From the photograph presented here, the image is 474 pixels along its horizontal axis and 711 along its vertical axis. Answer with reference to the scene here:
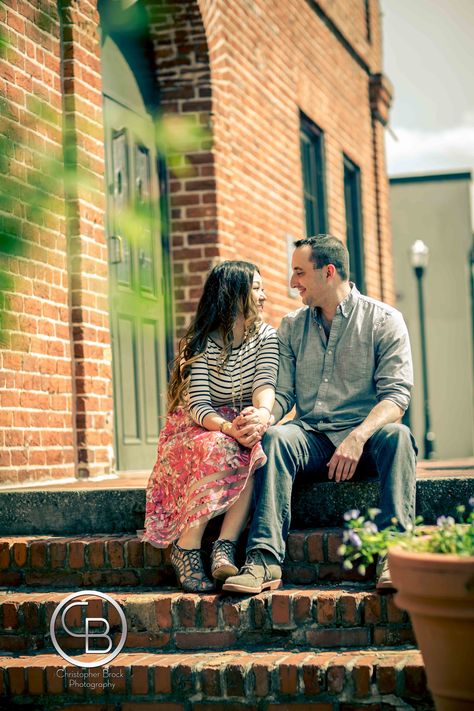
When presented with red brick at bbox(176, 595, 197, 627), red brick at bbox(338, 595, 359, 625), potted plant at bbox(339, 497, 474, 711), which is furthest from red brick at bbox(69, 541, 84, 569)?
potted plant at bbox(339, 497, 474, 711)

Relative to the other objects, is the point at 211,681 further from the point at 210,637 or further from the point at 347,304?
the point at 347,304

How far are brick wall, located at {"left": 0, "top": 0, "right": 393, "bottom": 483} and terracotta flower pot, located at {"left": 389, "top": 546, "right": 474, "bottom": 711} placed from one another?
2080 millimetres

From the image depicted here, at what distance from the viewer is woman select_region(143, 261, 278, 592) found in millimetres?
4176

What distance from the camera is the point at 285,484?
4.17 metres

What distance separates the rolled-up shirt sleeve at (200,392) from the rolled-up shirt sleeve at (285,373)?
31 centimetres

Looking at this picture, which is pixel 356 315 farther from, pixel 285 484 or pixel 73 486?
pixel 73 486

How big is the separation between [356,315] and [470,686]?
1.97 metres

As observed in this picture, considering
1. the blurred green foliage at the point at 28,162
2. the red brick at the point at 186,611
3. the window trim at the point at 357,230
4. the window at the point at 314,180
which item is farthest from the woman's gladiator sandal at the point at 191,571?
the window trim at the point at 357,230

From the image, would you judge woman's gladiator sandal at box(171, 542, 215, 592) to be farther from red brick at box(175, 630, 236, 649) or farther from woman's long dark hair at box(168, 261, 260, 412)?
woman's long dark hair at box(168, 261, 260, 412)

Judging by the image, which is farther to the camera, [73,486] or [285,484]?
[73,486]

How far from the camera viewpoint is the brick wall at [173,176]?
17.8 ft

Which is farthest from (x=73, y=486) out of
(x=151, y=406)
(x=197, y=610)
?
(x=151, y=406)

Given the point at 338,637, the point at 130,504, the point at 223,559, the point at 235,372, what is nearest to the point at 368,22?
the point at 235,372

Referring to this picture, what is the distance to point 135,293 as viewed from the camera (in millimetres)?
7047
